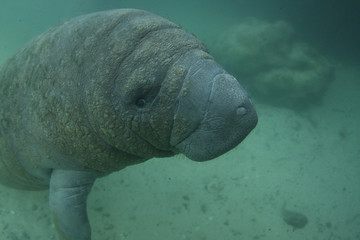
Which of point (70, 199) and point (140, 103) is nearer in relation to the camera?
point (140, 103)

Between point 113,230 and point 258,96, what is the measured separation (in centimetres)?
871

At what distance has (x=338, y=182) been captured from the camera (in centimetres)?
732

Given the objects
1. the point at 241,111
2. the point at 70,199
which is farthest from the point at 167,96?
the point at 70,199

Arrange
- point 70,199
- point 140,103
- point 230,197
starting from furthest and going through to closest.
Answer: point 230,197 → point 70,199 → point 140,103

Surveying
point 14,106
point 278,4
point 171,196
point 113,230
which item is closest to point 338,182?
point 171,196

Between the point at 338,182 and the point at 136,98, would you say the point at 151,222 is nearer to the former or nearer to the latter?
the point at 136,98

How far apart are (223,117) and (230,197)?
4.38 m

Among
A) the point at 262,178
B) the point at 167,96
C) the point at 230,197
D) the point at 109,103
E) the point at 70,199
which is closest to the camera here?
the point at 167,96

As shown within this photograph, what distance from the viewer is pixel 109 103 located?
7.24 feet

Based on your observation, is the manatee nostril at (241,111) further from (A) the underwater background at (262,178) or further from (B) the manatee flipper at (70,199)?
(A) the underwater background at (262,178)

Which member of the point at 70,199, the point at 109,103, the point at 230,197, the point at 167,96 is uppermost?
the point at 167,96

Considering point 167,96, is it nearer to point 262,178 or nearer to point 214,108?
point 214,108

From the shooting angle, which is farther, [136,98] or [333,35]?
[333,35]

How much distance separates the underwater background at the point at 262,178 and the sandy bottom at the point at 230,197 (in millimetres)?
20
